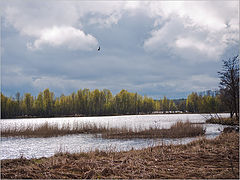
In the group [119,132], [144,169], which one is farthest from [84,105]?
[144,169]

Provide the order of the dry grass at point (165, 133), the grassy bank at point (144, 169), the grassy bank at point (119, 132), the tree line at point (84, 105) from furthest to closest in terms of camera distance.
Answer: the tree line at point (84, 105), the grassy bank at point (119, 132), the dry grass at point (165, 133), the grassy bank at point (144, 169)

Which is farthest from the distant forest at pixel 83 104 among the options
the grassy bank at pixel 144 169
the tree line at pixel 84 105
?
the grassy bank at pixel 144 169

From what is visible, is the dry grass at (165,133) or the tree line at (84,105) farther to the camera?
the tree line at (84,105)

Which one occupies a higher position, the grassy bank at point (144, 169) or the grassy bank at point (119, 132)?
the grassy bank at point (144, 169)

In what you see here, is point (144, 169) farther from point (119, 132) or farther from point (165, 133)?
point (119, 132)

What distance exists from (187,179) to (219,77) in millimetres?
33608

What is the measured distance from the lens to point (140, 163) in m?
5.93

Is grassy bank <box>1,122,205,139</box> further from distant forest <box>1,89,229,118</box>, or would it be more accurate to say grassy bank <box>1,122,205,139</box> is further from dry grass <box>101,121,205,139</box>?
distant forest <box>1,89,229,118</box>

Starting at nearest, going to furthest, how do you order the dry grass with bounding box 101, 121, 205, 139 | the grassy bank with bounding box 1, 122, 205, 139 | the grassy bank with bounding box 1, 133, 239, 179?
the grassy bank with bounding box 1, 133, 239, 179, the dry grass with bounding box 101, 121, 205, 139, the grassy bank with bounding box 1, 122, 205, 139

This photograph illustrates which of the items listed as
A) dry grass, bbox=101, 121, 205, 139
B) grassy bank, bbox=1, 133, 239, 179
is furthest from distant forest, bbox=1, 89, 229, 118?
grassy bank, bbox=1, 133, 239, 179

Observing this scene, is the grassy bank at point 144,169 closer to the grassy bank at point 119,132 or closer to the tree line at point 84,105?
the grassy bank at point 119,132

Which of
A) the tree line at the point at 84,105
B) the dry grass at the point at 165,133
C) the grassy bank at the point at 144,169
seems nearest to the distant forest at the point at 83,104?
the tree line at the point at 84,105

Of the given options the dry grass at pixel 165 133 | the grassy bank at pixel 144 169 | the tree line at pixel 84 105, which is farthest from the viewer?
the tree line at pixel 84 105

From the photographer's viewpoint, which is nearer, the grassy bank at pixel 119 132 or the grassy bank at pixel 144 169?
the grassy bank at pixel 144 169
